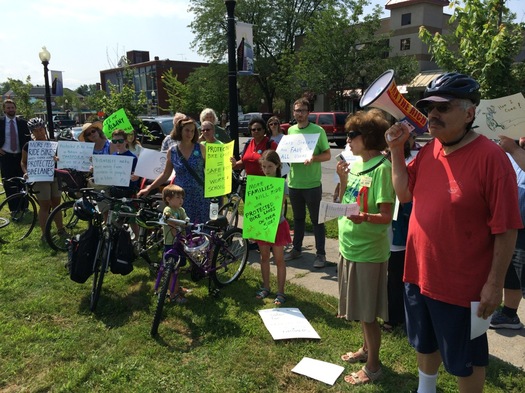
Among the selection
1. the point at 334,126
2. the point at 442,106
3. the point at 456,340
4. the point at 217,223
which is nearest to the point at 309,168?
the point at 217,223

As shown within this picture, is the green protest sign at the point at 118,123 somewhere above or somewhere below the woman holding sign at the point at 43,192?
above

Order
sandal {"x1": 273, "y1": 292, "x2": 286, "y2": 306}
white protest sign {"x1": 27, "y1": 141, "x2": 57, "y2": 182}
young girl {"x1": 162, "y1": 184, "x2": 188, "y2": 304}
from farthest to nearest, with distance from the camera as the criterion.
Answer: white protest sign {"x1": 27, "y1": 141, "x2": 57, "y2": 182} → sandal {"x1": 273, "y1": 292, "x2": 286, "y2": 306} → young girl {"x1": 162, "y1": 184, "x2": 188, "y2": 304}

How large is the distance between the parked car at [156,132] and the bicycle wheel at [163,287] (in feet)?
29.5

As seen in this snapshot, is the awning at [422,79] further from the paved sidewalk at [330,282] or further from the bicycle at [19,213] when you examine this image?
the bicycle at [19,213]

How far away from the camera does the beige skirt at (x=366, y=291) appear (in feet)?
9.41

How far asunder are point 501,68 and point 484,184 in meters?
3.74

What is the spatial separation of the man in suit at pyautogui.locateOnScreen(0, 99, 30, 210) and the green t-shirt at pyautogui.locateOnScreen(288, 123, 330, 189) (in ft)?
17.9

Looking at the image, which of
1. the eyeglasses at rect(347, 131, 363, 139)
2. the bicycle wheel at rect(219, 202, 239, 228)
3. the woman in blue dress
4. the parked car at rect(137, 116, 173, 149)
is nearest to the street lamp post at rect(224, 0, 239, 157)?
the bicycle wheel at rect(219, 202, 239, 228)

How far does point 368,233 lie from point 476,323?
3.16 feet

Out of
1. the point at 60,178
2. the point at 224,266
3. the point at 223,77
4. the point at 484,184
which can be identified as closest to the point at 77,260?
the point at 224,266

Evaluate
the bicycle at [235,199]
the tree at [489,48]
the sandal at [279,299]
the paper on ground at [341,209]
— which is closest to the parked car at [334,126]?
the bicycle at [235,199]

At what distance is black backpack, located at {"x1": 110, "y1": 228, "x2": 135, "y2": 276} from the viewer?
164 inches

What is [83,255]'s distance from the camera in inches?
165

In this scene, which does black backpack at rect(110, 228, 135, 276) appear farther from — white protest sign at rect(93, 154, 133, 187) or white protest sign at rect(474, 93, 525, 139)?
white protest sign at rect(474, 93, 525, 139)
